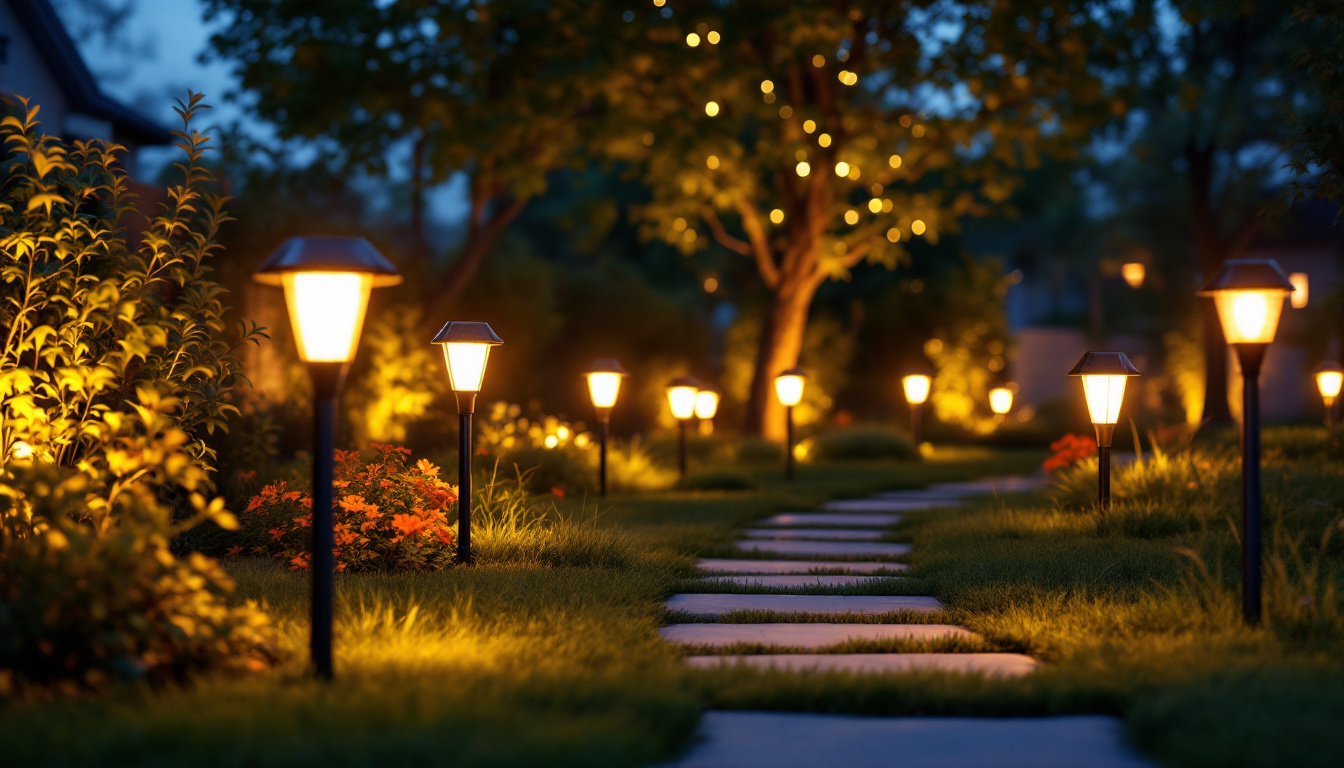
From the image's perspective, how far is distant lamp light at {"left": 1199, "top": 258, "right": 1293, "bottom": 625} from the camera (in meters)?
4.61

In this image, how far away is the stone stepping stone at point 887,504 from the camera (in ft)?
34.9

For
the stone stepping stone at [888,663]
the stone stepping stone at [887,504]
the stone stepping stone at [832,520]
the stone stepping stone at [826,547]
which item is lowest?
the stone stepping stone at [888,663]

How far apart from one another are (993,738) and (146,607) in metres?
3.08

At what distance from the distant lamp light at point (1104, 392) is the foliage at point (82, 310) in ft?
19.2

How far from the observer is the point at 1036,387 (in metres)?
32.6

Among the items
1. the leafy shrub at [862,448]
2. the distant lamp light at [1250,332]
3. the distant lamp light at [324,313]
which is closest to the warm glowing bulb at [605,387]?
the distant lamp light at [324,313]

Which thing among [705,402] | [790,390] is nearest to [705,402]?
[705,402]

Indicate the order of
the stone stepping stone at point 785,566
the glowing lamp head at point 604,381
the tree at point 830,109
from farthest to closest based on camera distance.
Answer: the tree at point 830,109 → the glowing lamp head at point 604,381 → the stone stepping stone at point 785,566

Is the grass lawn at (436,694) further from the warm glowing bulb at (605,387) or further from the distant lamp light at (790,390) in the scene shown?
the distant lamp light at (790,390)

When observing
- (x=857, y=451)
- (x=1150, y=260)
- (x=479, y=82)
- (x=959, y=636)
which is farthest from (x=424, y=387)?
(x=1150, y=260)

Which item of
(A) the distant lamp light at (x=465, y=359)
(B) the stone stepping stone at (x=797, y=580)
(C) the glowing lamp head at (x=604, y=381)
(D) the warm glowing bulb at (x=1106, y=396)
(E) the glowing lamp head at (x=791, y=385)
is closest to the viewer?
(B) the stone stepping stone at (x=797, y=580)

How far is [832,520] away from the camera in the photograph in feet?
32.1

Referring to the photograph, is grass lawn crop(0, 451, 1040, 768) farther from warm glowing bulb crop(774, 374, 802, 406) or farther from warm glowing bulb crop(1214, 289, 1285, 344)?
warm glowing bulb crop(774, 374, 802, 406)

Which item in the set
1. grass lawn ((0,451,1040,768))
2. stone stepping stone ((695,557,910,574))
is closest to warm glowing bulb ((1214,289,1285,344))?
stone stepping stone ((695,557,910,574))
